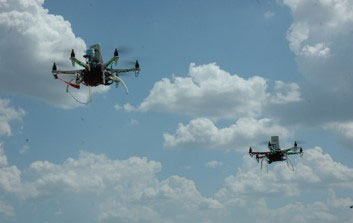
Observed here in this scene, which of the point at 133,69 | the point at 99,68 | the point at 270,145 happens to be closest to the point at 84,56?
the point at 99,68

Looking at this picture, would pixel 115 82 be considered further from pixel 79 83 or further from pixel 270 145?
pixel 270 145

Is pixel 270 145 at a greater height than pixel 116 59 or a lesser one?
greater

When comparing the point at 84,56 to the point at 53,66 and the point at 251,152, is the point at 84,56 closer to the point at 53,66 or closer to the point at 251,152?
the point at 53,66

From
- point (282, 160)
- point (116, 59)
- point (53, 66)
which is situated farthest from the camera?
point (282, 160)

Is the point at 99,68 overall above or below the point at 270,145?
below

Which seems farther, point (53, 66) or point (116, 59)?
point (53, 66)

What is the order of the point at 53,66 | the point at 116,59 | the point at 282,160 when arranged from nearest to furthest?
1. the point at 116,59
2. the point at 53,66
3. the point at 282,160

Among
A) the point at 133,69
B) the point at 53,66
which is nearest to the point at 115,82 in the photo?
the point at 133,69

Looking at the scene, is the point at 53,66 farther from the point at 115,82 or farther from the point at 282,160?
the point at 282,160

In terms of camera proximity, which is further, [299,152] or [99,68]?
[299,152]
